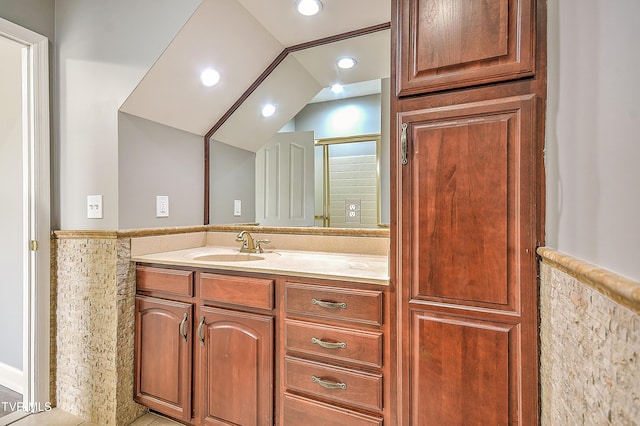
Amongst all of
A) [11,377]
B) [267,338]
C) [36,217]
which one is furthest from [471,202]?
[11,377]

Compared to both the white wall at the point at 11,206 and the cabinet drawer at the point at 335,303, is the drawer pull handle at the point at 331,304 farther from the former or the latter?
the white wall at the point at 11,206

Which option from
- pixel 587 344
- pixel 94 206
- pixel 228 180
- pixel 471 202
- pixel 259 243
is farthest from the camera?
pixel 228 180

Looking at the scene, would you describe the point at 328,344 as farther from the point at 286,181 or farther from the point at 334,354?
the point at 286,181

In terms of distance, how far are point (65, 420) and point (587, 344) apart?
2.37 m

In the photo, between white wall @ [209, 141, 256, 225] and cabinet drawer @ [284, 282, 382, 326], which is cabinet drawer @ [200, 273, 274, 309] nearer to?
cabinet drawer @ [284, 282, 382, 326]

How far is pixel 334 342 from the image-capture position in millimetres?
1212

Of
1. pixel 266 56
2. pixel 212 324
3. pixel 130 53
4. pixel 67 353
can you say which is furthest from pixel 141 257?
pixel 266 56

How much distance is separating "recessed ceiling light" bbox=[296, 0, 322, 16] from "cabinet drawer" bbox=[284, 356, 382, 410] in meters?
1.68

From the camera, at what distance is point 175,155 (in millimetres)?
1950

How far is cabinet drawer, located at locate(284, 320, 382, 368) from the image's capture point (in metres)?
1.15

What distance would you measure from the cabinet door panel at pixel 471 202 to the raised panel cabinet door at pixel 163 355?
1.14m

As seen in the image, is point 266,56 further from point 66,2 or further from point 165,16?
point 66,2

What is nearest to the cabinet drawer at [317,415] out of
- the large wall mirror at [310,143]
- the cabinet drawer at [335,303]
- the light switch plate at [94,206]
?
the cabinet drawer at [335,303]

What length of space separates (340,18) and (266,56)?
52 cm
